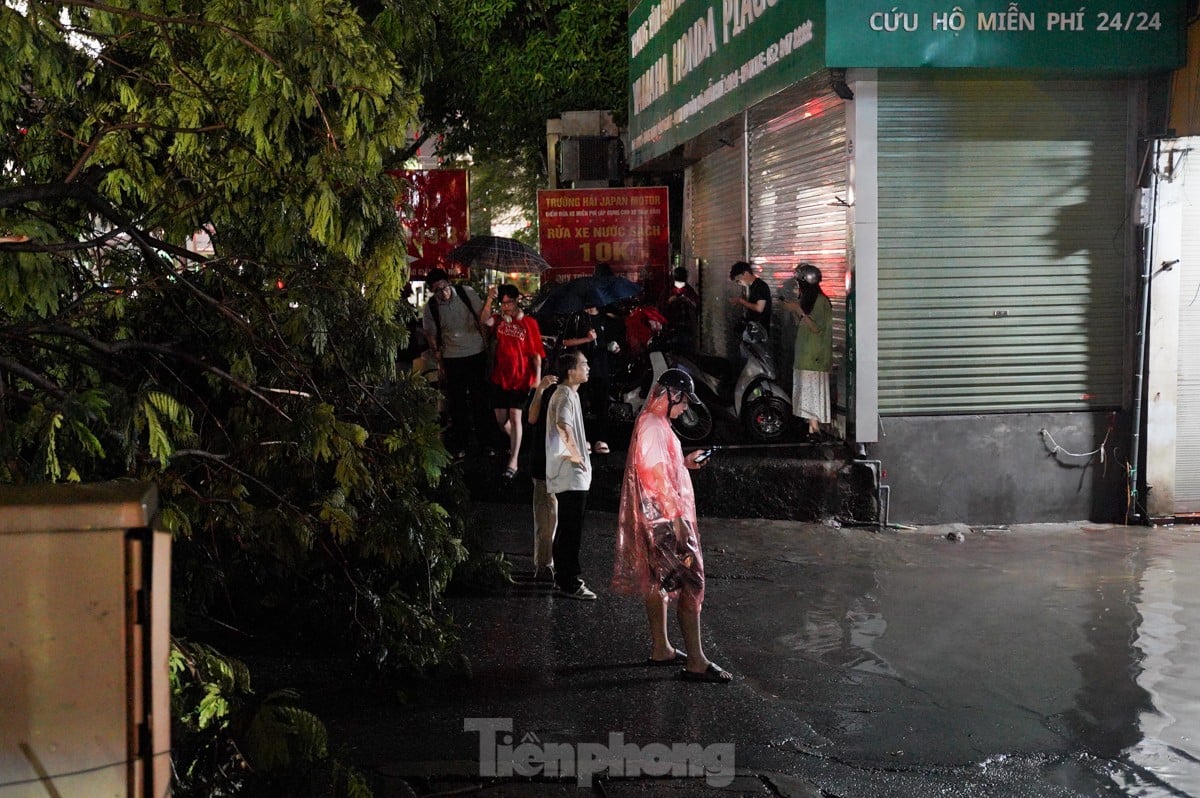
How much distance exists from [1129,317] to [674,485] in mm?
6169

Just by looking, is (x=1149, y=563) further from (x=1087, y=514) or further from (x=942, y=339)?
(x=942, y=339)

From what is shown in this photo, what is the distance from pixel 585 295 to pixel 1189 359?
5.89 m

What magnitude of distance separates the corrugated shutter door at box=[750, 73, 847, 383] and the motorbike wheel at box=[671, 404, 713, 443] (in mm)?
1509

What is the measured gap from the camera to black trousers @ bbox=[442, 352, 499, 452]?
42.8 feet

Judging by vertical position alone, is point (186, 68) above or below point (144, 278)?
above

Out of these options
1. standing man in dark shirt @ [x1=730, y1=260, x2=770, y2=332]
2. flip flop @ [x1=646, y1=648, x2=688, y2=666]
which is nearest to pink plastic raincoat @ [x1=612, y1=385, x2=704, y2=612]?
flip flop @ [x1=646, y1=648, x2=688, y2=666]

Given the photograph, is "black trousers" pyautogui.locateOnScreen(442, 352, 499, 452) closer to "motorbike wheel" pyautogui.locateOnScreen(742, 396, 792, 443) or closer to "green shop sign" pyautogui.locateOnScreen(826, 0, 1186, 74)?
"motorbike wheel" pyautogui.locateOnScreen(742, 396, 792, 443)

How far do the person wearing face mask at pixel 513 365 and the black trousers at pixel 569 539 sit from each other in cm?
311

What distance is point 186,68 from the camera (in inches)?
230

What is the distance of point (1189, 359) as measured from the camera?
36.5ft

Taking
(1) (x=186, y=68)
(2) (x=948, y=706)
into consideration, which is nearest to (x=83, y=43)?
(1) (x=186, y=68)

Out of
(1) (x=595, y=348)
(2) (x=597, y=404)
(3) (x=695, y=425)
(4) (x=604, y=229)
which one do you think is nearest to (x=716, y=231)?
(4) (x=604, y=229)

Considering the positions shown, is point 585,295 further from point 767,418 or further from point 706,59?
point 706,59

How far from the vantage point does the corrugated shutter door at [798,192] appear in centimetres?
1186
